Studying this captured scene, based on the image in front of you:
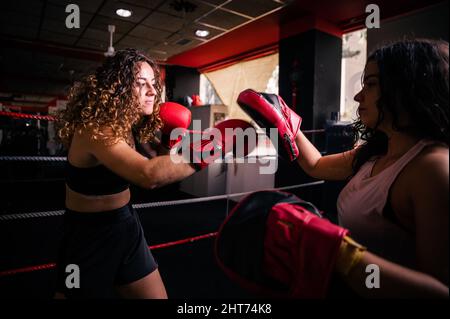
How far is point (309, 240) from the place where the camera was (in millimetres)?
573

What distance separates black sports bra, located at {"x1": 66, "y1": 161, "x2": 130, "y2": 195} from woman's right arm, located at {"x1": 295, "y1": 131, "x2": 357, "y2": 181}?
80 centimetres

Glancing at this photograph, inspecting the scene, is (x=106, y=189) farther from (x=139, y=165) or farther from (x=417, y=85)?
(x=417, y=85)

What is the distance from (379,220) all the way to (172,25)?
13.7 feet

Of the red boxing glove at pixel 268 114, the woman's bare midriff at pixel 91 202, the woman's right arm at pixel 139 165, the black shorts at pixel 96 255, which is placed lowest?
the black shorts at pixel 96 255

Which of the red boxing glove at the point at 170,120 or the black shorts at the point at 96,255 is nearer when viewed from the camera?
the black shorts at the point at 96,255

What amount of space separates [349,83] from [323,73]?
1.65 ft

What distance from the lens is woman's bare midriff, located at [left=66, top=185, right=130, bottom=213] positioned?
1.04m

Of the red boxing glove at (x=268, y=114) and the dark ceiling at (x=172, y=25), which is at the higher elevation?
the dark ceiling at (x=172, y=25)

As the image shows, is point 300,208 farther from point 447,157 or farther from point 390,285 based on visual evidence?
point 447,157

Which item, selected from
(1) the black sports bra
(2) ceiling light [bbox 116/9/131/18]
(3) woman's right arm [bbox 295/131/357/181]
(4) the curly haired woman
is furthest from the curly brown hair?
(2) ceiling light [bbox 116/9/131/18]

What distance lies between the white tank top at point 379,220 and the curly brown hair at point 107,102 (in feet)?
2.66

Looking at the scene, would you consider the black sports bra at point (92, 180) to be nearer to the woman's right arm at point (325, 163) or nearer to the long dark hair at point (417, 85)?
the woman's right arm at point (325, 163)

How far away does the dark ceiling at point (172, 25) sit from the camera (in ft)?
11.4

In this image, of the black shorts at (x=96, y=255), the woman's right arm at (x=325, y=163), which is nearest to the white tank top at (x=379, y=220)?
the woman's right arm at (x=325, y=163)
